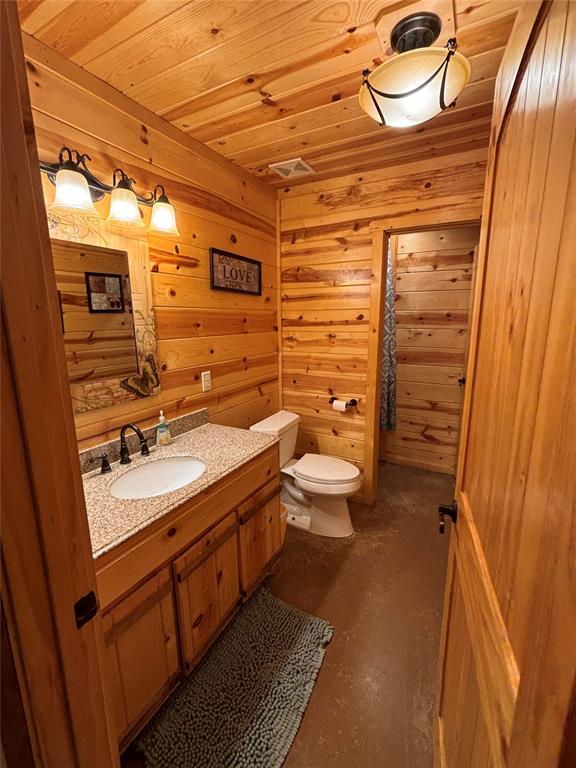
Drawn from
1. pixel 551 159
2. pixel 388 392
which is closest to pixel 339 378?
pixel 388 392

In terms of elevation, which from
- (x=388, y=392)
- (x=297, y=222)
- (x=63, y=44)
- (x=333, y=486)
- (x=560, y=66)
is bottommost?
(x=333, y=486)

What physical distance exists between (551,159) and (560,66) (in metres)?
0.11

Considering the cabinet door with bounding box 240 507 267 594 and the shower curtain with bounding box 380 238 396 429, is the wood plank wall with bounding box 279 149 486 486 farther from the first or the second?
the cabinet door with bounding box 240 507 267 594

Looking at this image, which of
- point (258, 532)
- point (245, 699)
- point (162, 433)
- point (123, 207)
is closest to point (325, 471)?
point (258, 532)

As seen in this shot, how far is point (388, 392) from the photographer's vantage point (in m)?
3.16

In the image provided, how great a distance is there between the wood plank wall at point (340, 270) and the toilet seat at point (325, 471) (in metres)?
0.33

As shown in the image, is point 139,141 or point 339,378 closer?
point 139,141

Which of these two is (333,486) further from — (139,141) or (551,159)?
(139,141)

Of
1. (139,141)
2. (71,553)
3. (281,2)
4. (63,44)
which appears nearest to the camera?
(71,553)

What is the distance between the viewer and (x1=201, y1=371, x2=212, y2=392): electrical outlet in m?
1.98

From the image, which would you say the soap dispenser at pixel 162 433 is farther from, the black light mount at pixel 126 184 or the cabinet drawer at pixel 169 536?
the black light mount at pixel 126 184

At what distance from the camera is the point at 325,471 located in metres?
2.21

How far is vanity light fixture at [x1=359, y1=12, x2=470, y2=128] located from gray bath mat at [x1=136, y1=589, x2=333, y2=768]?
223cm

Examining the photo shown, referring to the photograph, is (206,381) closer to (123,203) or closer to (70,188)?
(123,203)
